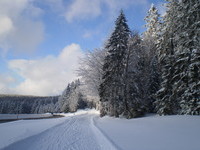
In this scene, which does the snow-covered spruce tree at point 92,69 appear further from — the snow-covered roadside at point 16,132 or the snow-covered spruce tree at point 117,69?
the snow-covered roadside at point 16,132

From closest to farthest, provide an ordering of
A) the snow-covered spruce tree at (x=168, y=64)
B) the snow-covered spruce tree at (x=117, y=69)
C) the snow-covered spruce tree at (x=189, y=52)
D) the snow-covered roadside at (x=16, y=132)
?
the snow-covered roadside at (x=16, y=132)
the snow-covered spruce tree at (x=189, y=52)
the snow-covered spruce tree at (x=168, y=64)
the snow-covered spruce tree at (x=117, y=69)

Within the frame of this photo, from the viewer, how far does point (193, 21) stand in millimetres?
10781

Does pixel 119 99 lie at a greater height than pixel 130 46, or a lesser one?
lesser

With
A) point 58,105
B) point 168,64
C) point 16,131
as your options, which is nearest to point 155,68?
point 168,64

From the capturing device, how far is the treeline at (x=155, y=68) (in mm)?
10648

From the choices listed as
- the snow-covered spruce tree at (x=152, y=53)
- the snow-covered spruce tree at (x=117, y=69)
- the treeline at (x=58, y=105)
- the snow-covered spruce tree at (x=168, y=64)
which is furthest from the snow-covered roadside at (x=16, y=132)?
the treeline at (x=58, y=105)

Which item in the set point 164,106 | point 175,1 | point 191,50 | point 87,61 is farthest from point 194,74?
point 87,61

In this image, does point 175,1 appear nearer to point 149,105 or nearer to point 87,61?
point 149,105

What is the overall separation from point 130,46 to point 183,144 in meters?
14.4

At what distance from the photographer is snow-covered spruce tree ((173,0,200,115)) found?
1022cm

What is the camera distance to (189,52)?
35.2ft

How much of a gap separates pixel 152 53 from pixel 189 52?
1235 cm

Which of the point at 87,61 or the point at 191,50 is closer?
the point at 191,50

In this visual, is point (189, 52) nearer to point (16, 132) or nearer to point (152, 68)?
point (152, 68)
